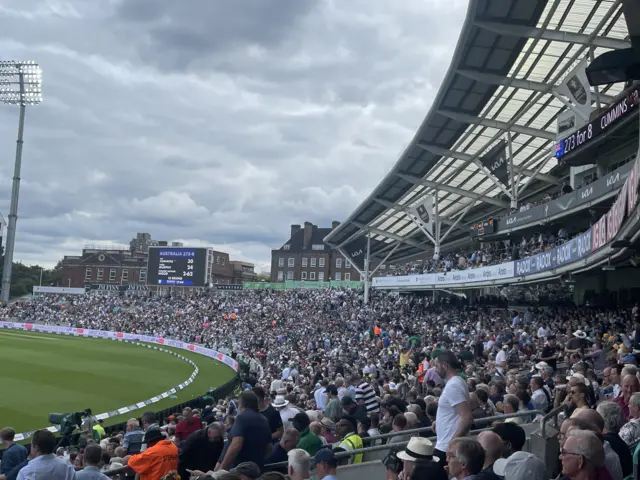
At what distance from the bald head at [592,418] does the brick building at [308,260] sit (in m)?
83.9

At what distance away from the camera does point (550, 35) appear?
752 inches

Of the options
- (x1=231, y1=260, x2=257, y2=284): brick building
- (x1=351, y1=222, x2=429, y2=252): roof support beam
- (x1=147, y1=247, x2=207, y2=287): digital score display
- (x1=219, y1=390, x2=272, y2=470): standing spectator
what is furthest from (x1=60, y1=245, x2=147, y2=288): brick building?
(x1=219, y1=390, x2=272, y2=470): standing spectator

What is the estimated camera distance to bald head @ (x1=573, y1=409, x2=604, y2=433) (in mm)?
4793

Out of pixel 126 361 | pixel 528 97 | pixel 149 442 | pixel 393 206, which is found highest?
pixel 528 97

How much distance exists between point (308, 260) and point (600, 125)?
72595mm

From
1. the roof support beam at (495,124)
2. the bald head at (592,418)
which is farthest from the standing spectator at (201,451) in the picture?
the roof support beam at (495,124)

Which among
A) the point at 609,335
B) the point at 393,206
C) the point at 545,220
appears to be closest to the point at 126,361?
the point at 393,206

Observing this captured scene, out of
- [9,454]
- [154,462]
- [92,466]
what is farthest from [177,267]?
[92,466]

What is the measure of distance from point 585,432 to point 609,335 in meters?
14.3

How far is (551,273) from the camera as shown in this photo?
68.4ft

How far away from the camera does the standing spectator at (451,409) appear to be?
17.7ft

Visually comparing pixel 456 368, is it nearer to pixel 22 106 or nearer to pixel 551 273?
pixel 551 273

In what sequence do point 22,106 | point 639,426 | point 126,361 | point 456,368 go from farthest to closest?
1. point 22,106
2. point 126,361
3. point 456,368
4. point 639,426

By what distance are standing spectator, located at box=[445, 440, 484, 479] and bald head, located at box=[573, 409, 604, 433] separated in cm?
116
